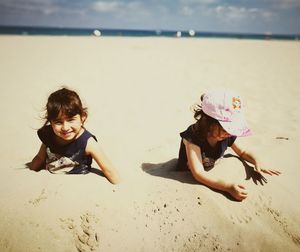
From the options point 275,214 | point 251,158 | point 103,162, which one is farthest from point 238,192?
point 103,162

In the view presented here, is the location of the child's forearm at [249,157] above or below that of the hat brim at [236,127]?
below

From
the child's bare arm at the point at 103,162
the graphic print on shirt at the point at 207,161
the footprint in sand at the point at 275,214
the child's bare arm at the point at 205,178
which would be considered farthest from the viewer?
the graphic print on shirt at the point at 207,161

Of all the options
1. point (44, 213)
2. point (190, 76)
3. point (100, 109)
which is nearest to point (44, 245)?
point (44, 213)

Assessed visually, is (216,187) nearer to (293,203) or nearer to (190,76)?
(293,203)

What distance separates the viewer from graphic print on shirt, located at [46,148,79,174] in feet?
8.00

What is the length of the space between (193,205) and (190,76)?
6240 mm

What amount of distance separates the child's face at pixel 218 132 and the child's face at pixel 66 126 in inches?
44.2

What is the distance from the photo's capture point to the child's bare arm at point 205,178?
7.13 feet

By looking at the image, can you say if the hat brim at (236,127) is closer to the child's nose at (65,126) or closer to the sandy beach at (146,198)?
the sandy beach at (146,198)

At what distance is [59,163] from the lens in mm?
2461

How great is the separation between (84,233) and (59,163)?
81cm

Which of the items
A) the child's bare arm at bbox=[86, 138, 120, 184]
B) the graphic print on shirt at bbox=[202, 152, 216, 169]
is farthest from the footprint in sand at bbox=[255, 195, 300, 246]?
the child's bare arm at bbox=[86, 138, 120, 184]

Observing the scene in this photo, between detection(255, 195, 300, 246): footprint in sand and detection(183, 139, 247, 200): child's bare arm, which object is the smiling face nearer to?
detection(183, 139, 247, 200): child's bare arm

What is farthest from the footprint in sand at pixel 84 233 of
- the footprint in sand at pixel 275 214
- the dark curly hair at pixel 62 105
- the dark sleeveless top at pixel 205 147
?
the footprint in sand at pixel 275 214
